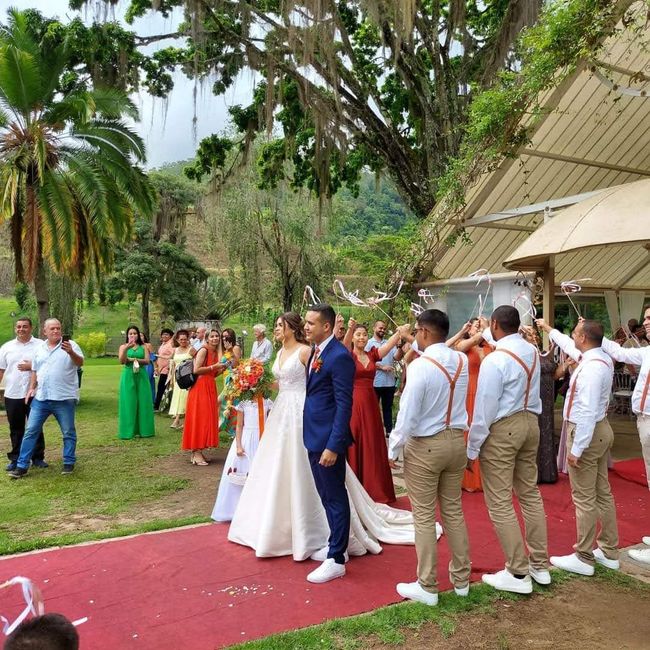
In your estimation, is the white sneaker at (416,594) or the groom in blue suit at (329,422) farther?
the groom in blue suit at (329,422)

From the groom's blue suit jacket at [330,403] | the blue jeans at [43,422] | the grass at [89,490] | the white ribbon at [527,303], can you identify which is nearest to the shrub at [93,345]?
the grass at [89,490]

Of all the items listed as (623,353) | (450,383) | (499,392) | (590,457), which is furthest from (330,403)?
(623,353)

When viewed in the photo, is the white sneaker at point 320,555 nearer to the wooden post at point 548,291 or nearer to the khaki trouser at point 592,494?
the khaki trouser at point 592,494

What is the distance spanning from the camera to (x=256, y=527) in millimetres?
5016

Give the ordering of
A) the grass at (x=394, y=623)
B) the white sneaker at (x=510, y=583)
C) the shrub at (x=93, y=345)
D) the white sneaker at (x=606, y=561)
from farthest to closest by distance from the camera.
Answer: the shrub at (x=93, y=345), the white sneaker at (x=606, y=561), the white sneaker at (x=510, y=583), the grass at (x=394, y=623)

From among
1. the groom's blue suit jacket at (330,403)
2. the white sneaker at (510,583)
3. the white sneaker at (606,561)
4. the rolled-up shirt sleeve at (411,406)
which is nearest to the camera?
the rolled-up shirt sleeve at (411,406)

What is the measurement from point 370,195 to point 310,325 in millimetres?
53599

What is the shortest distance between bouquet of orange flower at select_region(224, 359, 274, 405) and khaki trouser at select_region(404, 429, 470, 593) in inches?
79.5

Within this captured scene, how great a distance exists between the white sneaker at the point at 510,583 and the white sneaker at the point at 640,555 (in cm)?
121

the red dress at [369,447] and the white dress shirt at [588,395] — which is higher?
the white dress shirt at [588,395]

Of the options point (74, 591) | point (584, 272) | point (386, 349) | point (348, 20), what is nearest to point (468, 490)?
point (386, 349)

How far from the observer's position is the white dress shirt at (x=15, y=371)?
774 centimetres

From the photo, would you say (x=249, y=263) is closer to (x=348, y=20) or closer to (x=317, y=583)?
(x=348, y=20)

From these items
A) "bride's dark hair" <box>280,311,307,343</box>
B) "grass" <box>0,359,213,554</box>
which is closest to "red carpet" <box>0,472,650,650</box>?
"grass" <box>0,359,213,554</box>
